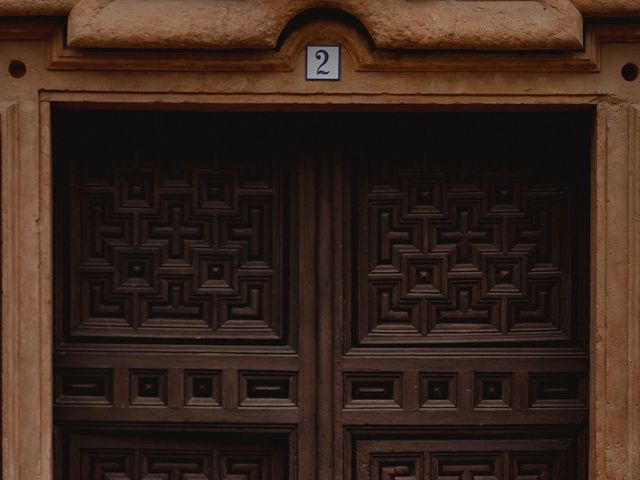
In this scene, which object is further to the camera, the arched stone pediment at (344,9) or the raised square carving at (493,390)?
the raised square carving at (493,390)

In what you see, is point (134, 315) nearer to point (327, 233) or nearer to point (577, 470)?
point (327, 233)

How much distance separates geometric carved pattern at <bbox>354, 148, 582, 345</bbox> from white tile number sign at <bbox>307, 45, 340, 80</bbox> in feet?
1.20

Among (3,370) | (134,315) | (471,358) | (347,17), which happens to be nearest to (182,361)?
(134,315)

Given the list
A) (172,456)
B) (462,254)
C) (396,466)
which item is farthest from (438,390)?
(172,456)

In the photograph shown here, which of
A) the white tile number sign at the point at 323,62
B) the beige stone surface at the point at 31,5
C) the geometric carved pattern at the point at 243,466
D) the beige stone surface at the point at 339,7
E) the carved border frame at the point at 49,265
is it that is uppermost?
the beige stone surface at the point at 31,5

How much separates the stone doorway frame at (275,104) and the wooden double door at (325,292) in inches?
7.3

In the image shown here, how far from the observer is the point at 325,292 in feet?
12.5

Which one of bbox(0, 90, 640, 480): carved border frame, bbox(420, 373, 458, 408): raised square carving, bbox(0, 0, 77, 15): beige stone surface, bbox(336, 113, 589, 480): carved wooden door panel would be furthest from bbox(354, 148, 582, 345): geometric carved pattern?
bbox(0, 0, 77, 15): beige stone surface

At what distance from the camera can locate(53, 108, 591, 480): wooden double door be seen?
12.5 feet

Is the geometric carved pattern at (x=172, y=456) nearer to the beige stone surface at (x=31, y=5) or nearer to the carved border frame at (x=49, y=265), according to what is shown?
the carved border frame at (x=49, y=265)

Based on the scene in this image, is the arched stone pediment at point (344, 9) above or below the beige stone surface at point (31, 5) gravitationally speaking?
below

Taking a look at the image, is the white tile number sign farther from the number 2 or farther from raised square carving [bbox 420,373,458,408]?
raised square carving [bbox 420,373,458,408]

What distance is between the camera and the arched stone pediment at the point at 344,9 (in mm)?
3523

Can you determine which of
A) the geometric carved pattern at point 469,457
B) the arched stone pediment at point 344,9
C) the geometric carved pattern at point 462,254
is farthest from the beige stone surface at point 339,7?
the geometric carved pattern at point 469,457
